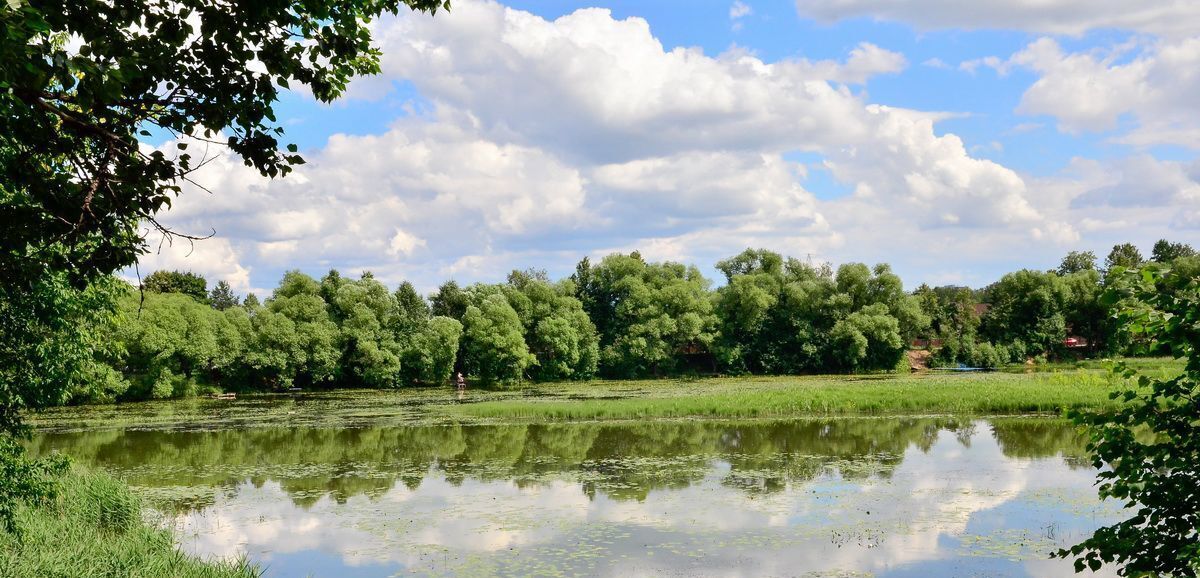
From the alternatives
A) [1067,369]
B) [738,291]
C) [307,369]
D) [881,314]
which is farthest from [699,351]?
[307,369]

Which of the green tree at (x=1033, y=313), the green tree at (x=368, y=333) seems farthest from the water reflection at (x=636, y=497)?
the green tree at (x=1033, y=313)

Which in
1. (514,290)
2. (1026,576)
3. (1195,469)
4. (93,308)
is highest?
(514,290)

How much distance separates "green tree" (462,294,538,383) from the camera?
56.8 m

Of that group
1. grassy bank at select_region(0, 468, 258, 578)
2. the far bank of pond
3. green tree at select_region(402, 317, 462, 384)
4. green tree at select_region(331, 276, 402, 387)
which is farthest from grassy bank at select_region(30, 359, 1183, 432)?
grassy bank at select_region(0, 468, 258, 578)

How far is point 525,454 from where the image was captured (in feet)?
82.6

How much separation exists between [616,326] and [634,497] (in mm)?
50214

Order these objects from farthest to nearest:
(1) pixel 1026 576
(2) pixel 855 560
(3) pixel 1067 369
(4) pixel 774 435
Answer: (3) pixel 1067 369 < (4) pixel 774 435 < (2) pixel 855 560 < (1) pixel 1026 576

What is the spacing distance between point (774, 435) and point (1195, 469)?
22495 millimetres

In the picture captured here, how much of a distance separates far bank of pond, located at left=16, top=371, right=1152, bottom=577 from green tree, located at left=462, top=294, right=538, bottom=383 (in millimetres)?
21085

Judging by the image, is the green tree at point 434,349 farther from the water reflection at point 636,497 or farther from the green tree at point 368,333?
the water reflection at point 636,497

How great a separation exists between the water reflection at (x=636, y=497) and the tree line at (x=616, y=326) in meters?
25.3

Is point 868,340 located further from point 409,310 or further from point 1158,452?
point 1158,452

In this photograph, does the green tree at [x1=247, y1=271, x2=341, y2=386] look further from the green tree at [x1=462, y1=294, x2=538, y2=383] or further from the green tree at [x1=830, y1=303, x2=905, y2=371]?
the green tree at [x1=830, y1=303, x2=905, y2=371]

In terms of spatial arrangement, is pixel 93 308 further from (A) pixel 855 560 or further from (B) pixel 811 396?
(B) pixel 811 396
